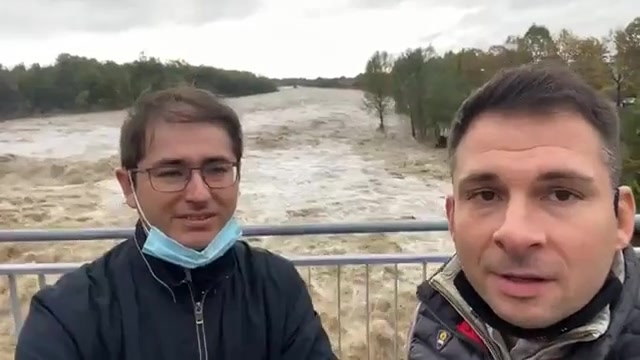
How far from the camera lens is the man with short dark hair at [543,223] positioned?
Answer: 1033 millimetres

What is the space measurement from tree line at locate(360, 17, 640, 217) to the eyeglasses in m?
21.7

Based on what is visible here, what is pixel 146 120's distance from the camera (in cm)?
194

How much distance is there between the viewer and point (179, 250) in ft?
6.10

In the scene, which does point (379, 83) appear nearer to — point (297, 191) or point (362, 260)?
point (297, 191)

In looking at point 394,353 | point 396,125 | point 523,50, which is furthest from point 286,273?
point 396,125

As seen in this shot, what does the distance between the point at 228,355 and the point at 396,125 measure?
2208 inches

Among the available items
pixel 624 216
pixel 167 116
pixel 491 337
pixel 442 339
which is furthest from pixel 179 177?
pixel 624 216

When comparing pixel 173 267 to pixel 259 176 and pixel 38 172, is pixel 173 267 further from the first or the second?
pixel 38 172

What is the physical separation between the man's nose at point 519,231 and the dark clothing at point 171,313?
986 millimetres

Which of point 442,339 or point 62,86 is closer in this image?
point 442,339

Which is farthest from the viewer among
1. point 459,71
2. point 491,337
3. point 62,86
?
point 62,86

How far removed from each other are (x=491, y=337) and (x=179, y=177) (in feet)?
3.36

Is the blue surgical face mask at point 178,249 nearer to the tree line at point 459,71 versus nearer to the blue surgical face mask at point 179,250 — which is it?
the blue surgical face mask at point 179,250

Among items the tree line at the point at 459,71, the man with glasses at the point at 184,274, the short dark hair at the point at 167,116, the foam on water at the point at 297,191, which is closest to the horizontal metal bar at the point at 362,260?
the foam on water at the point at 297,191
